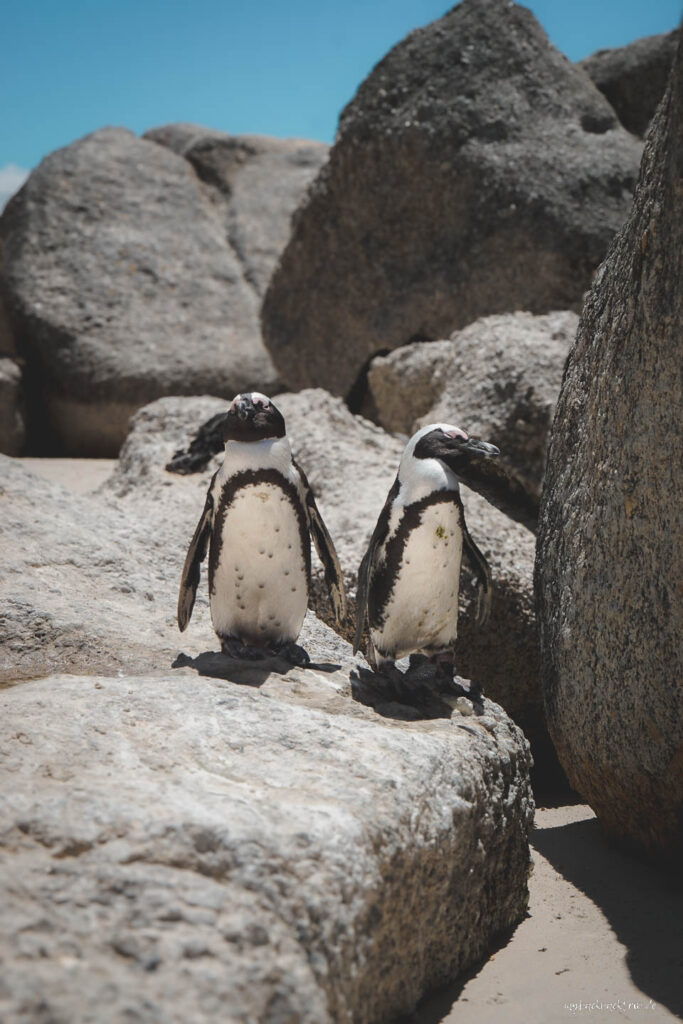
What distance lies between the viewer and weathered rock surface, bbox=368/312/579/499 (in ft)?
17.1

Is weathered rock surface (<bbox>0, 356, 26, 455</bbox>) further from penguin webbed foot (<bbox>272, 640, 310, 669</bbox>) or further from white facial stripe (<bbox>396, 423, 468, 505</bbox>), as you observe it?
white facial stripe (<bbox>396, 423, 468, 505</bbox>)

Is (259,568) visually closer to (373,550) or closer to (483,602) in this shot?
(373,550)

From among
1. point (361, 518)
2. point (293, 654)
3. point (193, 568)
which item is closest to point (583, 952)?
point (293, 654)

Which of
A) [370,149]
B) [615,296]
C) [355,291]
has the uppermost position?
[370,149]

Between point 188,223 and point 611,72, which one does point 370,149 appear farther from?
point 188,223

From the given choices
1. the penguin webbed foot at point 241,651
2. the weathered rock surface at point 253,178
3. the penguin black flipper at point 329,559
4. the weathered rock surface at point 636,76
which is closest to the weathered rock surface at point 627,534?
the penguin black flipper at point 329,559

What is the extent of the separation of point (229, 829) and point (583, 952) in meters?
1.33

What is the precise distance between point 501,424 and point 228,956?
12.8ft

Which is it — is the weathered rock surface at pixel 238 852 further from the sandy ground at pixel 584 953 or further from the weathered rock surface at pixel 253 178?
the weathered rock surface at pixel 253 178

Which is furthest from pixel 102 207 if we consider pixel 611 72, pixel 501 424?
pixel 501 424

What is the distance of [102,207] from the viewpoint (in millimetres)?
10875

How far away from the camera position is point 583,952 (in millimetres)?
2723

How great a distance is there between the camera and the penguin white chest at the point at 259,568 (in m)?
3.03

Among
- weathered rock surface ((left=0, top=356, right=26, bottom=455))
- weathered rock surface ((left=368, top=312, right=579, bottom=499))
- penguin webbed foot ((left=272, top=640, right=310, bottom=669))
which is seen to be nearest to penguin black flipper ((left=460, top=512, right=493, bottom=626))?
penguin webbed foot ((left=272, top=640, right=310, bottom=669))
